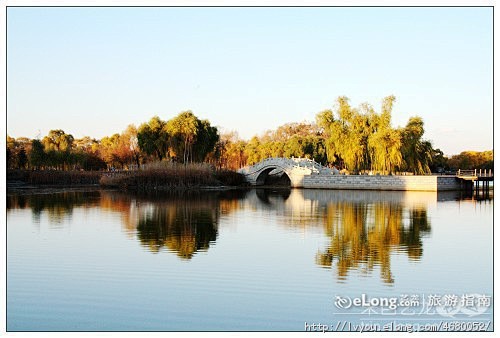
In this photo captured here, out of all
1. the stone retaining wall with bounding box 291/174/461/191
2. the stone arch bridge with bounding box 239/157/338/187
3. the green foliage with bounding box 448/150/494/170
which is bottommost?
the stone retaining wall with bounding box 291/174/461/191

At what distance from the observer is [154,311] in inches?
261

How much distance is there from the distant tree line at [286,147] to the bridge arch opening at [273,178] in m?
3.66

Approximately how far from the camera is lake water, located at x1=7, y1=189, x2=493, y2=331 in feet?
20.8

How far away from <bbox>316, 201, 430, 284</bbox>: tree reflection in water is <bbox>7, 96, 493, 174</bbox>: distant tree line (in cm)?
1551

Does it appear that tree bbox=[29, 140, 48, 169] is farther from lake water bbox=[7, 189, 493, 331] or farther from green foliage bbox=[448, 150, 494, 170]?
green foliage bbox=[448, 150, 494, 170]

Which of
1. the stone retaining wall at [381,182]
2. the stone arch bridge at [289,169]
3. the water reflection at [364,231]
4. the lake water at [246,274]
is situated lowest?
the lake water at [246,274]

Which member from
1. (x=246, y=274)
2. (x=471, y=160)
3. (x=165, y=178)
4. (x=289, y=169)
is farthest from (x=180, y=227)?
(x=471, y=160)

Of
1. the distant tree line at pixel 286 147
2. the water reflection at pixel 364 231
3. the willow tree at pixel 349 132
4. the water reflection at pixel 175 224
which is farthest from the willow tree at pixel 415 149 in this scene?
the water reflection at pixel 175 224

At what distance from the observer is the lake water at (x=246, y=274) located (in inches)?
249

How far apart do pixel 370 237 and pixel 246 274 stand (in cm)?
449

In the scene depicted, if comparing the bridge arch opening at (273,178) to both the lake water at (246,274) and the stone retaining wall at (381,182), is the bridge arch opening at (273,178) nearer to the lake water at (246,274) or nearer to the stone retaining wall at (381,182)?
the stone retaining wall at (381,182)

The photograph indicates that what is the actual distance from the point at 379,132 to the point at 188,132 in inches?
514

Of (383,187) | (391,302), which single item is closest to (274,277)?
(391,302)

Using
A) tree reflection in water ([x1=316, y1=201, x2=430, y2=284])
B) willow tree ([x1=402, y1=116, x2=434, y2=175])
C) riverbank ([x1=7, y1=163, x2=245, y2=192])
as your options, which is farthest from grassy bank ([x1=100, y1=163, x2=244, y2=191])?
tree reflection in water ([x1=316, y1=201, x2=430, y2=284])
